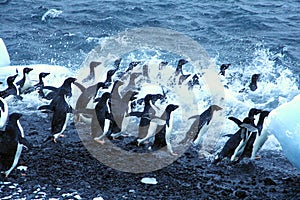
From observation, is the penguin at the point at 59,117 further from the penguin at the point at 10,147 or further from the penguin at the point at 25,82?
the penguin at the point at 25,82

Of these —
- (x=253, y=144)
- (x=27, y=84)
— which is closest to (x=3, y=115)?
(x=27, y=84)

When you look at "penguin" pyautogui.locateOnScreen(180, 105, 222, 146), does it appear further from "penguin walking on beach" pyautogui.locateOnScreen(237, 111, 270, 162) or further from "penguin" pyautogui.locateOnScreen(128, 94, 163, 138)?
"penguin walking on beach" pyautogui.locateOnScreen(237, 111, 270, 162)

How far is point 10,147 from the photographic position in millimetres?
6531

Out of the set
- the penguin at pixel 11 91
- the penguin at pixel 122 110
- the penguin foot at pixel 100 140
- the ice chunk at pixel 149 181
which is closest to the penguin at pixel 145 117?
the penguin at pixel 122 110

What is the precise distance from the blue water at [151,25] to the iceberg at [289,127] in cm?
613

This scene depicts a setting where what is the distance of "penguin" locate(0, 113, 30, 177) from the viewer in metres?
6.49

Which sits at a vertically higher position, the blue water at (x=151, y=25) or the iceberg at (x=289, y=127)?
the iceberg at (x=289, y=127)

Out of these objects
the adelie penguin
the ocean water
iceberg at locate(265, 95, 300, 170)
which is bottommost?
the ocean water

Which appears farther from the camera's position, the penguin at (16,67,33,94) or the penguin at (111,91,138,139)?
Result: the penguin at (16,67,33,94)

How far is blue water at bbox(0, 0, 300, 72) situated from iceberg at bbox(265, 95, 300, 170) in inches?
241

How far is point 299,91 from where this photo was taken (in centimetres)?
1087

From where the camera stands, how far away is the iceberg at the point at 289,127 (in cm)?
650

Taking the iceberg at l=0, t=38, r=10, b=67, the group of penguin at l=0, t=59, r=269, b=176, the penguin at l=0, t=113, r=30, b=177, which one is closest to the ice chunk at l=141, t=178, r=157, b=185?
the group of penguin at l=0, t=59, r=269, b=176

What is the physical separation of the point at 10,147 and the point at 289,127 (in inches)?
131
